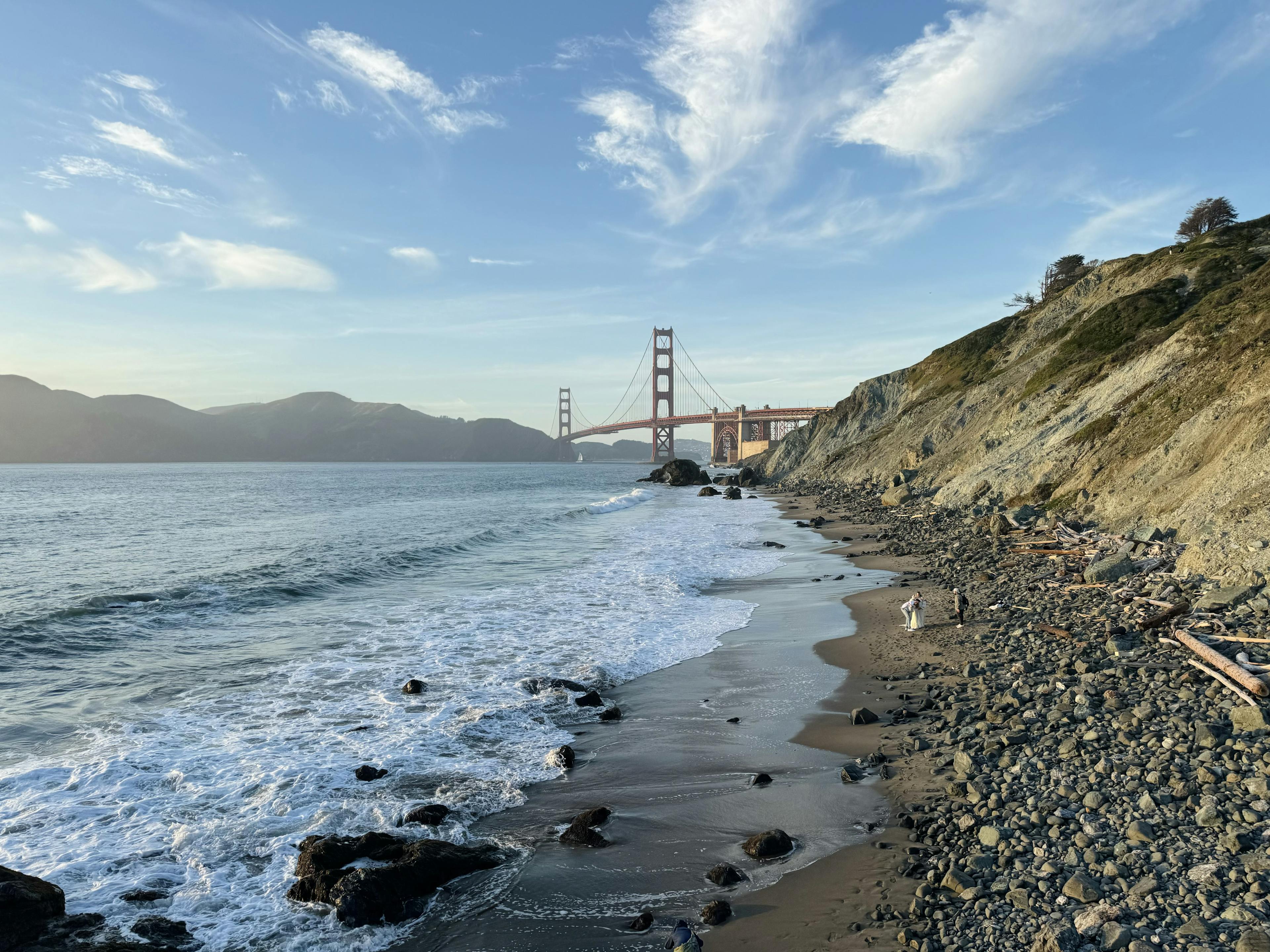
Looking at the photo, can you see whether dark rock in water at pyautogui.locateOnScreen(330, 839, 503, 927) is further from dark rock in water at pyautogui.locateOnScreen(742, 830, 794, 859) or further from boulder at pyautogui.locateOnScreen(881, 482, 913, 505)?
boulder at pyautogui.locateOnScreen(881, 482, 913, 505)

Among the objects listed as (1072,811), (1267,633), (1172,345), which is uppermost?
(1172,345)

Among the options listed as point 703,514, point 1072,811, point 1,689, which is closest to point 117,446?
point 703,514

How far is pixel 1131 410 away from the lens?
2197 centimetres

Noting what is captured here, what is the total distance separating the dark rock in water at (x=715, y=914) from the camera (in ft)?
17.4

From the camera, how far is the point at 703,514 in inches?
1650

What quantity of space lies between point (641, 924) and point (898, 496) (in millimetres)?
32404

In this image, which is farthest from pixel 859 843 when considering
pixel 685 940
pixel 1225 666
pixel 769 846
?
pixel 1225 666

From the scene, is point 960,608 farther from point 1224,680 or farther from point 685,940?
point 685,940

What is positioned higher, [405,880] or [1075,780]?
[1075,780]

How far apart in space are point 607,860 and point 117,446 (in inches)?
9681

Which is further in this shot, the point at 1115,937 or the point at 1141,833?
the point at 1141,833

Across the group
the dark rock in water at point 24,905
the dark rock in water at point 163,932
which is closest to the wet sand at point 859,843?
the dark rock in water at point 163,932

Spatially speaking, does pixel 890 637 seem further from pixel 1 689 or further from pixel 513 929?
pixel 1 689

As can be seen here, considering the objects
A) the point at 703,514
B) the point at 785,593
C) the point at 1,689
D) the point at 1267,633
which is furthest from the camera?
the point at 703,514
